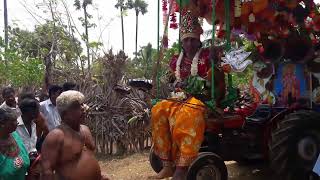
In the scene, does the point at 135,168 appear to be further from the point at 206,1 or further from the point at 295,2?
the point at 295,2

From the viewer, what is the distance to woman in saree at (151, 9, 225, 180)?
573 centimetres

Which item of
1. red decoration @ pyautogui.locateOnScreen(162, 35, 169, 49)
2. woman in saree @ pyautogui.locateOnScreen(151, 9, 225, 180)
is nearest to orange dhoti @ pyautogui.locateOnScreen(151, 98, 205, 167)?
woman in saree @ pyautogui.locateOnScreen(151, 9, 225, 180)

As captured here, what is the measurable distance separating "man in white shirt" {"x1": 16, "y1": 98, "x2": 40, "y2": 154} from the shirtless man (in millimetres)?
1276

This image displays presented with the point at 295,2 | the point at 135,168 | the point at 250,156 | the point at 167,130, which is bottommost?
the point at 135,168

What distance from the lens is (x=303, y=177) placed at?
18.1 ft

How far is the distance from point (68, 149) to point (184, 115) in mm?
2594

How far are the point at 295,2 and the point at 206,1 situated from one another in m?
1.22

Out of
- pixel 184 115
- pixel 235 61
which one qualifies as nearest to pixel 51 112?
pixel 184 115

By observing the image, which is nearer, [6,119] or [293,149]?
[6,119]

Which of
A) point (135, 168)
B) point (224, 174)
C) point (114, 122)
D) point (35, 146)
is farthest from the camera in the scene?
point (114, 122)

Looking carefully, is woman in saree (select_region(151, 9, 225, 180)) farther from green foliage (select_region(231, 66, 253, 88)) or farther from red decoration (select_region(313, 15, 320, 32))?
red decoration (select_region(313, 15, 320, 32))

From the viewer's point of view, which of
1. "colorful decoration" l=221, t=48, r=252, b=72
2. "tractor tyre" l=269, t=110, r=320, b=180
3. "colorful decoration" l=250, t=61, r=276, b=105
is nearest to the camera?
"tractor tyre" l=269, t=110, r=320, b=180

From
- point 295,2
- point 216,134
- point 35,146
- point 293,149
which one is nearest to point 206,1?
point 295,2

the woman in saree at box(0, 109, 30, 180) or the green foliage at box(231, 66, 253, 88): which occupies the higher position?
the green foliage at box(231, 66, 253, 88)
